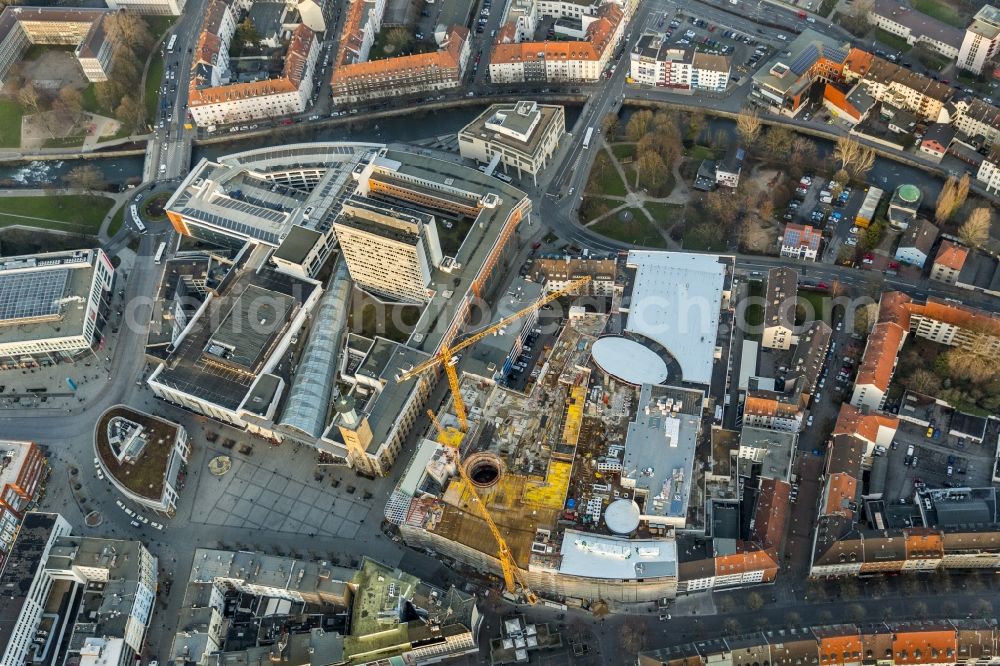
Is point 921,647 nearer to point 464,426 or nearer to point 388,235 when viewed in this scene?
point 464,426

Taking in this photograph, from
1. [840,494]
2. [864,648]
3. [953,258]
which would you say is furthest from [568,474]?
[953,258]

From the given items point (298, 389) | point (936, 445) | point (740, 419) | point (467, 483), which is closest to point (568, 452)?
point (467, 483)

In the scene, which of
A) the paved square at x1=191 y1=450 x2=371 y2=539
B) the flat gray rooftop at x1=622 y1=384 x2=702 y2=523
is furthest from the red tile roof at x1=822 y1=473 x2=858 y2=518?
the paved square at x1=191 y1=450 x2=371 y2=539

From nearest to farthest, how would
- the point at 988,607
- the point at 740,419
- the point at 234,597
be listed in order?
the point at 988,607 → the point at 234,597 → the point at 740,419

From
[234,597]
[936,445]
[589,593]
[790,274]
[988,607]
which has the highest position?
[790,274]

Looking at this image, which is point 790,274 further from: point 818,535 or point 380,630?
point 380,630

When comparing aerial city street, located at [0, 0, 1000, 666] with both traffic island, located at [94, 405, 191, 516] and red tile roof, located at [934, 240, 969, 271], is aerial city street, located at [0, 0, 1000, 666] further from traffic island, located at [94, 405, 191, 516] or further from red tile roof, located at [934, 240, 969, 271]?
red tile roof, located at [934, 240, 969, 271]

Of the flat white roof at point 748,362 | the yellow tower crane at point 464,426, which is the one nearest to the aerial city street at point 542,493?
the yellow tower crane at point 464,426

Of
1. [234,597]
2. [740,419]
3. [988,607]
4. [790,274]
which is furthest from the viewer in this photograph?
[790,274]
